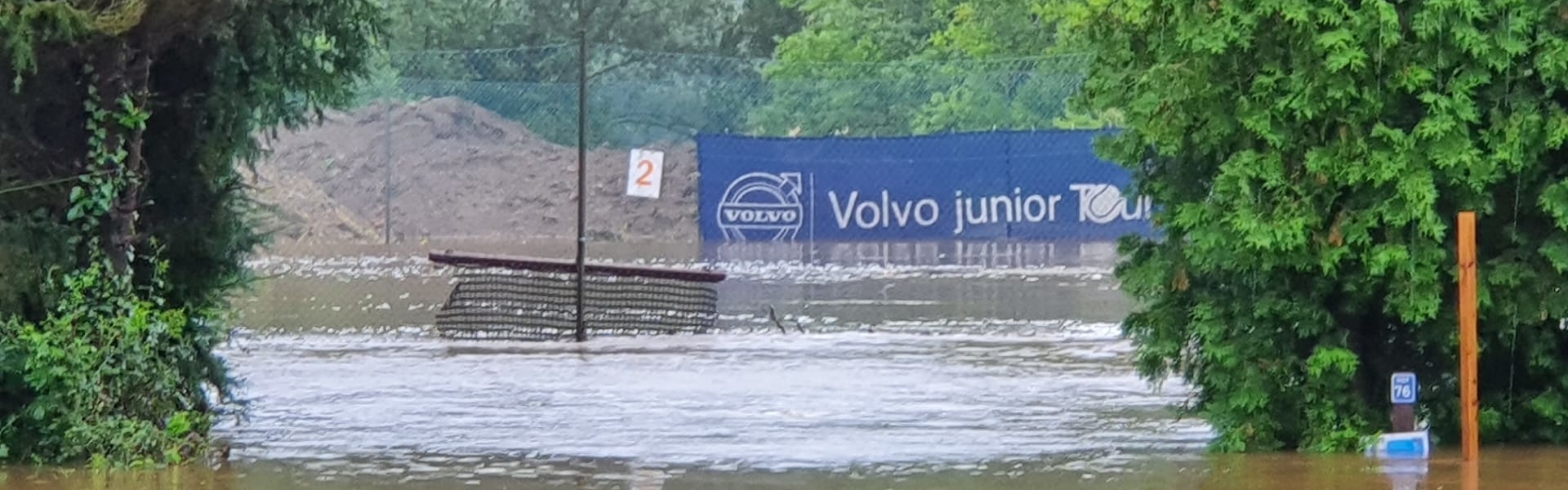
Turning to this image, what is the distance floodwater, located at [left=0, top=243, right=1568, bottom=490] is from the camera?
34.4 feet

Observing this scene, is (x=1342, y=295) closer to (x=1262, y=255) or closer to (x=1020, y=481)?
(x=1262, y=255)

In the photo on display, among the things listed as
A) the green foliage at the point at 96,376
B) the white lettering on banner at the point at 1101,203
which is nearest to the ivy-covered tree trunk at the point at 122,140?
the green foliage at the point at 96,376

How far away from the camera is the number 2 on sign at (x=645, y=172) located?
88.2 ft

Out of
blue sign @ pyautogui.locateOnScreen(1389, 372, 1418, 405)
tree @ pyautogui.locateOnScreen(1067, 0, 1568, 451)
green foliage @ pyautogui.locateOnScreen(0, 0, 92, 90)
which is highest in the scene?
green foliage @ pyautogui.locateOnScreen(0, 0, 92, 90)

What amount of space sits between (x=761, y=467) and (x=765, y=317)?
10.2 m

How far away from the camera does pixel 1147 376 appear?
11.5 metres

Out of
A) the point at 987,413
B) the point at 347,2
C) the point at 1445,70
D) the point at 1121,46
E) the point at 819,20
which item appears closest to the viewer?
the point at 1445,70

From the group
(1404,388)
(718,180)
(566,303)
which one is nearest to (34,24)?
(1404,388)

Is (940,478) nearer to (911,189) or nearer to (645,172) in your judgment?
(645,172)

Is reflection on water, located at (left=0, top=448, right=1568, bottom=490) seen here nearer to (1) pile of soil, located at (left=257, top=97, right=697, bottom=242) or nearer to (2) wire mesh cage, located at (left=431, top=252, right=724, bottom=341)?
(2) wire mesh cage, located at (left=431, top=252, right=724, bottom=341)

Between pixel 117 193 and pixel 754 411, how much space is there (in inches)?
163

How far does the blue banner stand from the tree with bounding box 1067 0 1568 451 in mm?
18138

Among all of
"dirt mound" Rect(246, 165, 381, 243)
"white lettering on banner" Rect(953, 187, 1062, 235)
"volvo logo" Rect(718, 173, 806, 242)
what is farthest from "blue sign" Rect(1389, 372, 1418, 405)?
"dirt mound" Rect(246, 165, 381, 243)

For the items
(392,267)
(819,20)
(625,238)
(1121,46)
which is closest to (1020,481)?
(1121,46)
